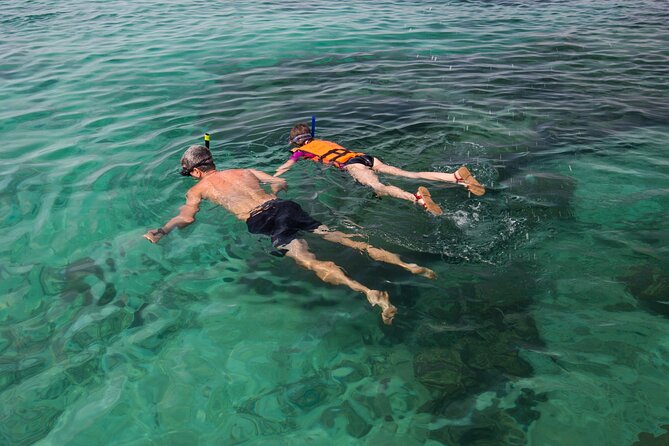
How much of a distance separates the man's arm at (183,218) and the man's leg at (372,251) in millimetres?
1978

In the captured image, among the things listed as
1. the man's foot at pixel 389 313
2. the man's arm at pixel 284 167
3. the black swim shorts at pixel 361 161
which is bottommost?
the man's foot at pixel 389 313

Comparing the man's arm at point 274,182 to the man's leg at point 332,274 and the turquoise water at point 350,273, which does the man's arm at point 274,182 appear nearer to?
the turquoise water at point 350,273

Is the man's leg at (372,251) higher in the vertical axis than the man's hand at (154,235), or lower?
lower

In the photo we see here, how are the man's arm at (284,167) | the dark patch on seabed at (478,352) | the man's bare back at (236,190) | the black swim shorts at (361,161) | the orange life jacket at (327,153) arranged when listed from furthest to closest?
the man's arm at (284,167), the orange life jacket at (327,153), the black swim shorts at (361,161), the man's bare back at (236,190), the dark patch on seabed at (478,352)

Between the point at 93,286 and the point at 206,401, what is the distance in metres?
2.64

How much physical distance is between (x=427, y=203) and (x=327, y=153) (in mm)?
2205

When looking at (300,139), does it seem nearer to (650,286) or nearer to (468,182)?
(468,182)

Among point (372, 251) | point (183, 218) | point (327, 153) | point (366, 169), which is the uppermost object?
point (327, 153)

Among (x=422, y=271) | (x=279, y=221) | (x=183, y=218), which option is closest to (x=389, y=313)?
(x=422, y=271)

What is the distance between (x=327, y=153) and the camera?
827 centimetres

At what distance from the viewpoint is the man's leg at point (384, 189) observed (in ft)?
22.7

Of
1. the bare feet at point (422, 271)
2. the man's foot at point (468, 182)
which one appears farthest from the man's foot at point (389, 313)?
the man's foot at point (468, 182)

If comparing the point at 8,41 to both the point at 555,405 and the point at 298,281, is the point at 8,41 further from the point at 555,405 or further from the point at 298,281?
the point at 555,405

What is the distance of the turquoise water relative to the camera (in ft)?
14.5
